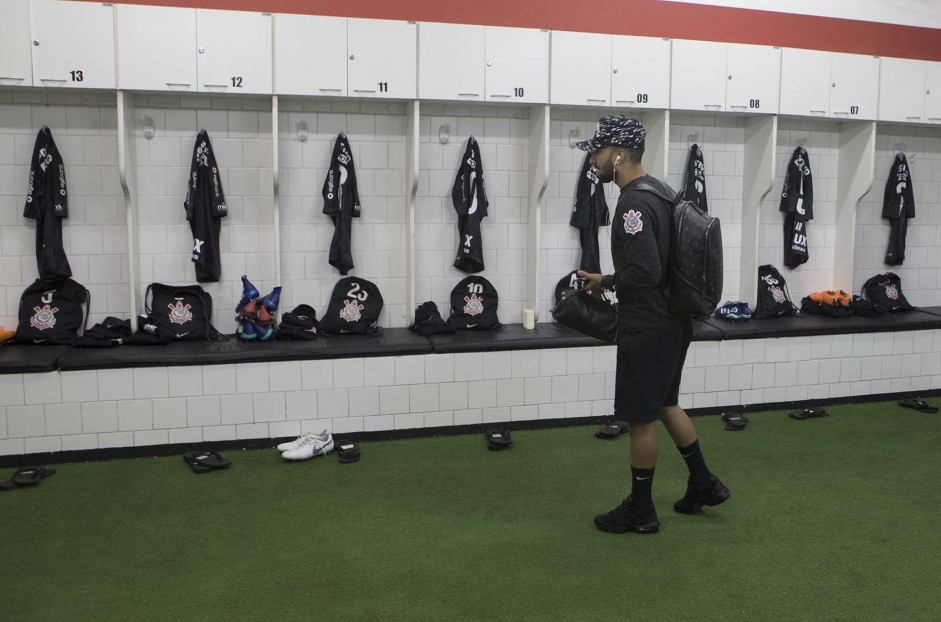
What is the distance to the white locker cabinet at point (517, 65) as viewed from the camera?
14.1 feet

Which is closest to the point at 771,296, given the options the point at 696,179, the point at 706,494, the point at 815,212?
the point at 815,212

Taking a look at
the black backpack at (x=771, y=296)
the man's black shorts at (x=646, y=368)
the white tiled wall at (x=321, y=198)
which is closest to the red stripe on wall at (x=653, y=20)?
the white tiled wall at (x=321, y=198)

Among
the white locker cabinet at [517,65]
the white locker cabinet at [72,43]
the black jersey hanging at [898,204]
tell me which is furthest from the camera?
the black jersey hanging at [898,204]

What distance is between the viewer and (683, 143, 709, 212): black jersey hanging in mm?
4914

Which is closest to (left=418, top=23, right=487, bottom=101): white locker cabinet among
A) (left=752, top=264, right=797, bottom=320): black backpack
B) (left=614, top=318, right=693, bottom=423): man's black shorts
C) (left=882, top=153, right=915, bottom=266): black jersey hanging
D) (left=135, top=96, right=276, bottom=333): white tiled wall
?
(left=135, top=96, right=276, bottom=333): white tiled wall

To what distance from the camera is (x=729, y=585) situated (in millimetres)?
2486

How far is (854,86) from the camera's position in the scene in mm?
4934

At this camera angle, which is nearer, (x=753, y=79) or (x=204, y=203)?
(x=204, y=203)

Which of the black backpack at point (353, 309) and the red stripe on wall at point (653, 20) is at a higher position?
the red stripe on wall at point (653, 20)

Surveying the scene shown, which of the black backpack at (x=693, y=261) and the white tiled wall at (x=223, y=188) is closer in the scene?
the black backpack at (x=693, y=261)

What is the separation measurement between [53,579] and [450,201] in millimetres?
2932

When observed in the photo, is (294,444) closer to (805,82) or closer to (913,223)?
(805,82)

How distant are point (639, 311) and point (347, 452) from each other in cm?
170

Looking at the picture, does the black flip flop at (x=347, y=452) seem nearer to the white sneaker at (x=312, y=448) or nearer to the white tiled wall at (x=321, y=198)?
the white sneaker at (x=312, y=448)
